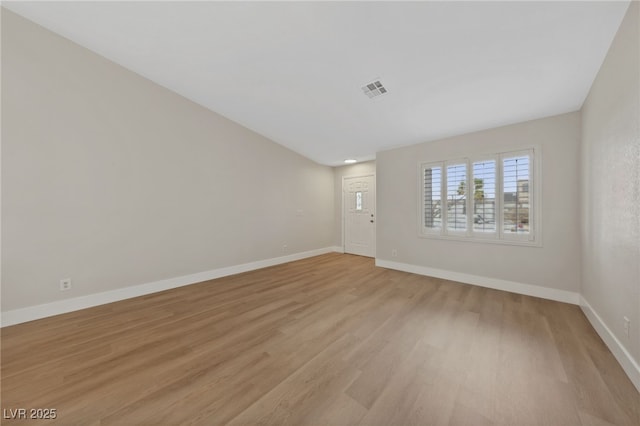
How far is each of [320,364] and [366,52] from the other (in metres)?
3.02

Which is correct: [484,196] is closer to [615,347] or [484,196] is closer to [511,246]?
[511,246]

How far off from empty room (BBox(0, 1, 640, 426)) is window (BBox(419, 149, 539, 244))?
29 millimetres

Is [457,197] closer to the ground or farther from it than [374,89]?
closer to the ground

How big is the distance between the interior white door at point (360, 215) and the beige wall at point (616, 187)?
3770 millimetres

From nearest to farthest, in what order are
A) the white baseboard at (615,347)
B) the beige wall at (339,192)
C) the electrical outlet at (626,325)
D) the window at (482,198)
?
1. the white baseboard at (615,347)
2. the electrical outlet at (626,325)
3. the window at (482,198)
4. the beige wall at (339,192)

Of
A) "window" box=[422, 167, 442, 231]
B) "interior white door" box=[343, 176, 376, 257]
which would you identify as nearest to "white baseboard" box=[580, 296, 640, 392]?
"window" box=[422, 167, 442, 231]

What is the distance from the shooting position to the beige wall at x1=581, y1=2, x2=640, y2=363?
157cm

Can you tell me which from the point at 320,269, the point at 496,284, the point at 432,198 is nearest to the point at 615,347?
the point at 496,284

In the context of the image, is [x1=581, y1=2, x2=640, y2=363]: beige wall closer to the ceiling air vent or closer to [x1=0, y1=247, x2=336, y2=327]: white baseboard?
the ceiling air vent

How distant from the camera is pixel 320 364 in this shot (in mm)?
1802

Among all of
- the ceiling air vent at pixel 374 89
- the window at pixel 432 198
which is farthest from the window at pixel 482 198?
the ceiling air vent at pixel 374 89

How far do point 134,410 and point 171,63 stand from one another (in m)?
3.74

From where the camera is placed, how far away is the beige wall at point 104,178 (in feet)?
8.29

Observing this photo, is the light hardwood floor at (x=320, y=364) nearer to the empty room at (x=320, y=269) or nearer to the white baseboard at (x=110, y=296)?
the empty room at (x=320, y=269)
